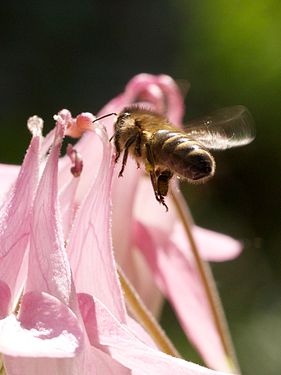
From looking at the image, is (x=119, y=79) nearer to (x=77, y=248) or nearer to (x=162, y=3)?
(x=162, y=3)

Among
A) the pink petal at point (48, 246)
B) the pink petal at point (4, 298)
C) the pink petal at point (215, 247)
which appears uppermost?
the pink petal at point (215, 247)

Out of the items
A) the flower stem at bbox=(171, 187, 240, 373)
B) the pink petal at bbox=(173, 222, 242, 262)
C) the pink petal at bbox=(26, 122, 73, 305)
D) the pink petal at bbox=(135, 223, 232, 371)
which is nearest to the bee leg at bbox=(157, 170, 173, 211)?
the pink petal at bbox=(26, 122, 73, 305)

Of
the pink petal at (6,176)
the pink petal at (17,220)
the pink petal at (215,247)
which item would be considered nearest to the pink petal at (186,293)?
the pink petal at (215,247)

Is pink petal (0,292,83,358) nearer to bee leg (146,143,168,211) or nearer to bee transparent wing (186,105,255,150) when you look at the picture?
bee leg (146,143,168,211)

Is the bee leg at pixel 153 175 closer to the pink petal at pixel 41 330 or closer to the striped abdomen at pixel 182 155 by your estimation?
the striped abdomen at pixel 182 155

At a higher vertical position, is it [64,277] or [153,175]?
[153,175]

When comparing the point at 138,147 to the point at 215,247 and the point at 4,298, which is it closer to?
the point at 4,298

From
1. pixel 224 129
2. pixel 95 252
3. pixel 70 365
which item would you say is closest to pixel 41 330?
pixel 70 365
